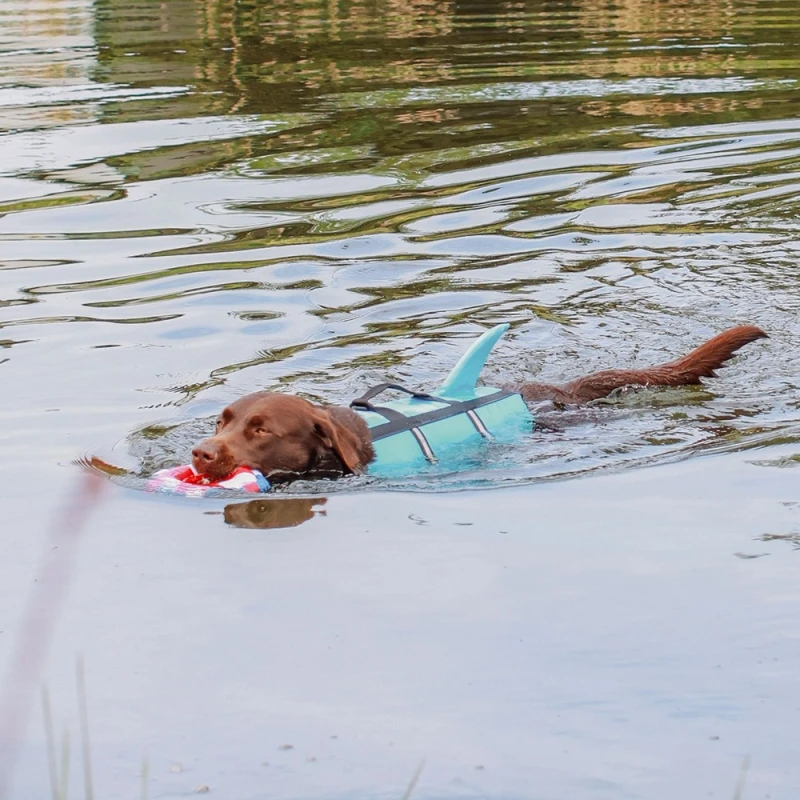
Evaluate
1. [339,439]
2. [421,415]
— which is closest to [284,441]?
[339,439]

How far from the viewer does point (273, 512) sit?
532cm

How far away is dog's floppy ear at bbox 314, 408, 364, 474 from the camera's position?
561 cm

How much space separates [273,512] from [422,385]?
2055mm

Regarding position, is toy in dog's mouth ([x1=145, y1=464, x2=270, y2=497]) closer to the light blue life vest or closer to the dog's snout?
the dog's snout

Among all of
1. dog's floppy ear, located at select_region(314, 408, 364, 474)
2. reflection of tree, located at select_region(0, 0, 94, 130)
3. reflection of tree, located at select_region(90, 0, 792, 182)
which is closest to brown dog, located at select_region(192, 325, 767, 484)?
dog's floppy ear, located at select_region(314, 408, 364, 474)

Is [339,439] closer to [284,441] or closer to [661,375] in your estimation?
[284,441]

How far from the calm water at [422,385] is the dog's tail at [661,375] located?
0.33 feet

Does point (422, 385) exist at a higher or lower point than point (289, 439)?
lower

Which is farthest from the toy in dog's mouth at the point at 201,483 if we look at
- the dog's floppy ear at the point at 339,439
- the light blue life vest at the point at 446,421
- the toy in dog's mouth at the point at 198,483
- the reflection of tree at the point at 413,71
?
the reflection of tree at the point at 413,71

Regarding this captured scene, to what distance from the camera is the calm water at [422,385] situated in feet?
11.6

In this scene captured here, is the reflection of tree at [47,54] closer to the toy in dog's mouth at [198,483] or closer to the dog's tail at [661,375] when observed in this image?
the dog's tail at [661,375]

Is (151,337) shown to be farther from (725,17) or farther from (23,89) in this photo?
(725,17)

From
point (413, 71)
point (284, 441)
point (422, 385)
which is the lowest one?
point (422, 385)

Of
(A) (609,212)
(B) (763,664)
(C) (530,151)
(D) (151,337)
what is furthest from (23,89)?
(B) (763,664)
